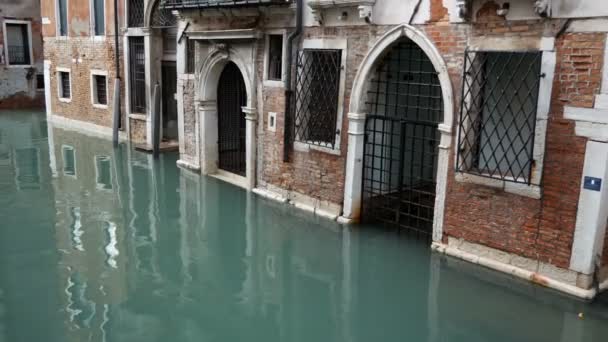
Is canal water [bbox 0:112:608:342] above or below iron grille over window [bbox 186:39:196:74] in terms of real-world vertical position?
below

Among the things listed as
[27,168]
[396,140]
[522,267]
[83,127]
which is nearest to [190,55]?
[27,168]

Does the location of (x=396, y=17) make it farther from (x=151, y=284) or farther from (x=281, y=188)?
(x=151, y=284)

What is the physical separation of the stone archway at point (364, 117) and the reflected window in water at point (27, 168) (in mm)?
5584

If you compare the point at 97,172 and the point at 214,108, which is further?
the point at 97,172

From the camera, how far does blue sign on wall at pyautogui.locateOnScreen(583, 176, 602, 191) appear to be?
17.7ft

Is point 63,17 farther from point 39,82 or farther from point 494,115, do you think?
point 494,115

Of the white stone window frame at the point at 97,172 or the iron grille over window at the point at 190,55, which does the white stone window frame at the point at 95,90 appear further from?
the iron grille over window at the point at 190,55

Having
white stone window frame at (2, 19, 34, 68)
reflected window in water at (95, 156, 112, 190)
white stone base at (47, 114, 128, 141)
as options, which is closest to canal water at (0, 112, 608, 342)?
reflected window in water at (95, 156, 112, 190)

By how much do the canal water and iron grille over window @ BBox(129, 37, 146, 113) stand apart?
4.65m

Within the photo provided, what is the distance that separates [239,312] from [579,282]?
332 centimetres

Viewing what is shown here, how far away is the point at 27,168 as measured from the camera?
1141cm

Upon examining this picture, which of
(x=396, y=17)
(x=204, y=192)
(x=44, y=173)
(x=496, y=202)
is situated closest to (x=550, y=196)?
(x=496, y=202)

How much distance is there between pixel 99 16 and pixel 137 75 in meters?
2.15

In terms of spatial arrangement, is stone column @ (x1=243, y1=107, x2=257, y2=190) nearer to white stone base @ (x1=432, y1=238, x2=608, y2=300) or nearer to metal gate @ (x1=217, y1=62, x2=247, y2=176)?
metal gate @ (x1=217, y1=62, x2=247, y2=176)
